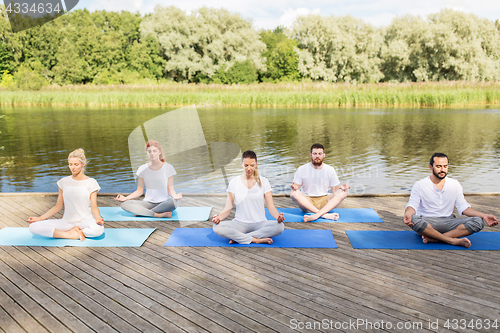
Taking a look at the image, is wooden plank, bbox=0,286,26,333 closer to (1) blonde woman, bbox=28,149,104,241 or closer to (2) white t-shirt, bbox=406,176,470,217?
(1) blonde woman, bbox=28,149,104,241

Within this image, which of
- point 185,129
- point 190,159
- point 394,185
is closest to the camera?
point 394,185

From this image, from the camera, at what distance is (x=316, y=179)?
5000 millimetres

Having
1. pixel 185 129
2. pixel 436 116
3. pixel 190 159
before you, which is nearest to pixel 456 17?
pixel 436 116

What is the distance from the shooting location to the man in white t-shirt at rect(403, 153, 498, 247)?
149 inches

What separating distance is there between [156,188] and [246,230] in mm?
1539

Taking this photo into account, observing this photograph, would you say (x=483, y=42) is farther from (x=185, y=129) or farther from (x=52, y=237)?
(x=52, y=237)

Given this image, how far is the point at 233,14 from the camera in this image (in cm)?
3881

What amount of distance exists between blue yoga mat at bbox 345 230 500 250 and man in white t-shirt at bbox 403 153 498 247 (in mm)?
98

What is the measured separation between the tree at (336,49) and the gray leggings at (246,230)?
118 feet

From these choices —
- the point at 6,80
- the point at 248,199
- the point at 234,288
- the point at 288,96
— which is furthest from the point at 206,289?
the point at 6,80

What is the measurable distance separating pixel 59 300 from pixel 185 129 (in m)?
14.8

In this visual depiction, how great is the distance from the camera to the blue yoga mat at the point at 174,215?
185 inches

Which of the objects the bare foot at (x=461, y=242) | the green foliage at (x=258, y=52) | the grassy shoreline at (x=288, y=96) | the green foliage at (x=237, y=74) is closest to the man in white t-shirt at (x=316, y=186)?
the bare foot at (x=461, y=242)

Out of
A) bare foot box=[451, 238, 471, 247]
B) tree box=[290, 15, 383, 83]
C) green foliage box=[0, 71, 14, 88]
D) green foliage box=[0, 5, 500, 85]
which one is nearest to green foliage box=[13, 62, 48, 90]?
green foliage box=[0, 5, 500, 85]
